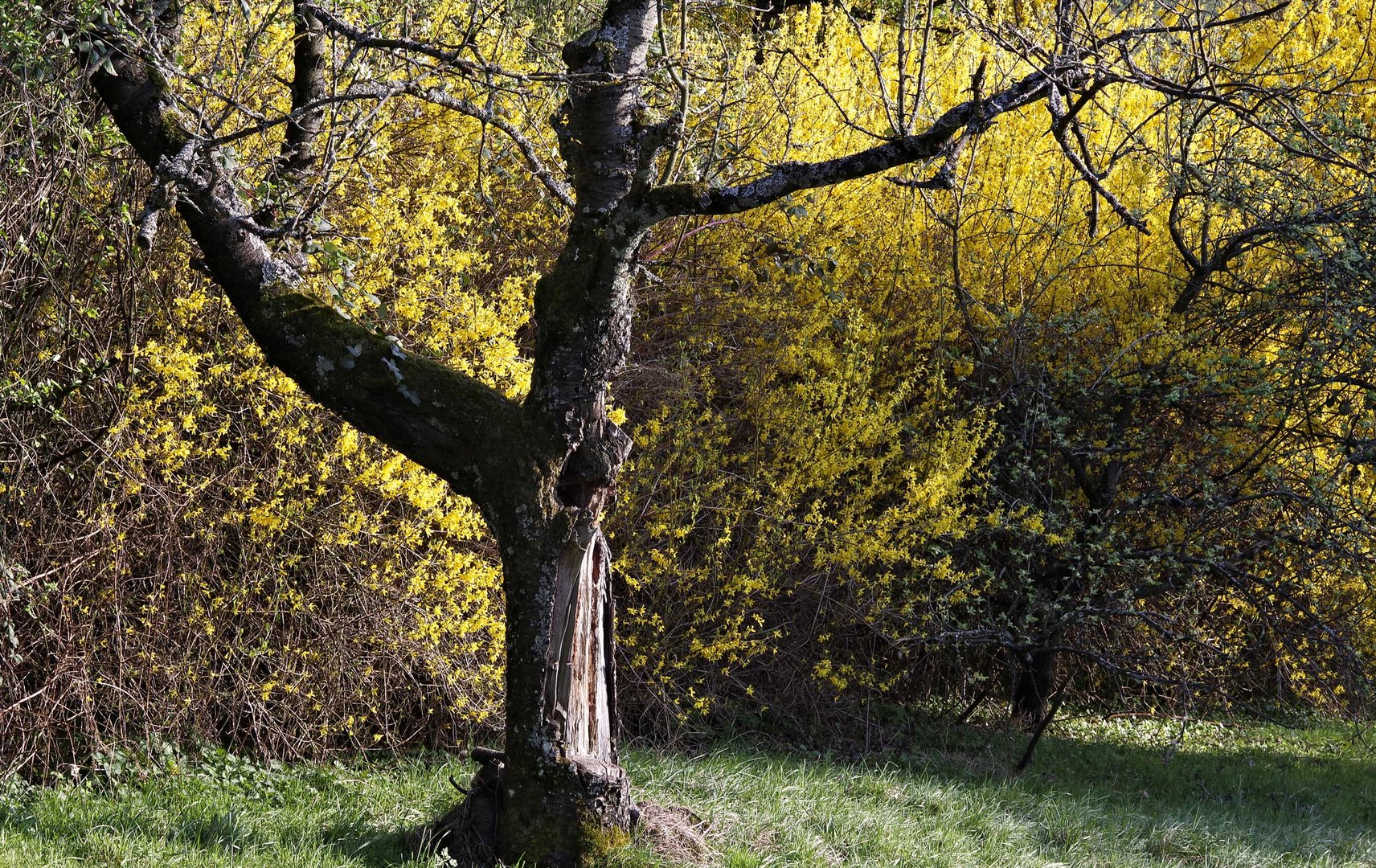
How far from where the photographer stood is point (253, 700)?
539 cm

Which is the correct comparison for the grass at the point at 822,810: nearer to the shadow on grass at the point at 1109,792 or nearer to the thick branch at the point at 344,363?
the shadow on grass at the point at 1109,792

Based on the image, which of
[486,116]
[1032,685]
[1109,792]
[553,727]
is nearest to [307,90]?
[486,116]

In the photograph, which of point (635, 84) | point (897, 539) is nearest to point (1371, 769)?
point (897, 539)

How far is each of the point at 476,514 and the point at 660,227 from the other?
1943 millimetres

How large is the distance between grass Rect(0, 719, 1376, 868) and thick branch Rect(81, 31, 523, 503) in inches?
50.5

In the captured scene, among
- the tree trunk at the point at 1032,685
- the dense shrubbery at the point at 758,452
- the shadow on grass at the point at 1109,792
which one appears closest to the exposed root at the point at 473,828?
the shadow on grass at the point at 1109,792

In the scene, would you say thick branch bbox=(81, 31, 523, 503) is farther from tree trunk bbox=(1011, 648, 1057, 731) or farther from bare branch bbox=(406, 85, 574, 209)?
tree trunk bbox=(1011, 648, 1057, 731)

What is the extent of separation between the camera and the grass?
410cm

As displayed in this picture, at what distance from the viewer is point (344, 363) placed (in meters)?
3.92

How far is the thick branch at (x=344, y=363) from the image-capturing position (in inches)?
154

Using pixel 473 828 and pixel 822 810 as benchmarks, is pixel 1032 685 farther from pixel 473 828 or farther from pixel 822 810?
pixel 473 828

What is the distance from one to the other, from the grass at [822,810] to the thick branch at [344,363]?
4.21 ft

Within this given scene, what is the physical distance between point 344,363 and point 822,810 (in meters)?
2.56

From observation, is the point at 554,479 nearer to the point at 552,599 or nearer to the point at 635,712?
the point at 552,599
